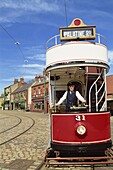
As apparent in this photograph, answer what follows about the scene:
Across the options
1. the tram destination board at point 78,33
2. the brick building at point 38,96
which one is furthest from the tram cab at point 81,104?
the brick building at point 38,96

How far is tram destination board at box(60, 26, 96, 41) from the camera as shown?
6.72 meters

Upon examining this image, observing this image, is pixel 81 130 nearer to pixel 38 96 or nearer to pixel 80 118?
pixel 80 118

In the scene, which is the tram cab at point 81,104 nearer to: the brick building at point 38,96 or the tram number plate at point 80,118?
the tram number plate at point 80,118

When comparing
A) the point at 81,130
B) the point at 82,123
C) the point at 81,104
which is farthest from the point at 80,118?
the point at 81,104

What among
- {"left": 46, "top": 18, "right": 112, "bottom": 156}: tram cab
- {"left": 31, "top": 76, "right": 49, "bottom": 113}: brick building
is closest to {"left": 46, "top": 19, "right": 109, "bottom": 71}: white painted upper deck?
{"left": 46, "top": 18, "right": 112, "bottom": 156}: tram cab

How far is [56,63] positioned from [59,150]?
2.46 m

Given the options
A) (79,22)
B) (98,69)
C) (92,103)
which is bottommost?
(92,103)

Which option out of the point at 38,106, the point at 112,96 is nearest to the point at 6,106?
the point at 38,106

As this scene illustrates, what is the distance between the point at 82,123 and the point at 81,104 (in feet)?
2.97

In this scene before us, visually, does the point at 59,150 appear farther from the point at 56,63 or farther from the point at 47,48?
the point at 47,48

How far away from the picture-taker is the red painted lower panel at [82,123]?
5.96m

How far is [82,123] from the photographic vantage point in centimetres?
596

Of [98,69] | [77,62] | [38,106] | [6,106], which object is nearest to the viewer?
[77,62]

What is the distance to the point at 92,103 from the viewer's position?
702 cm
